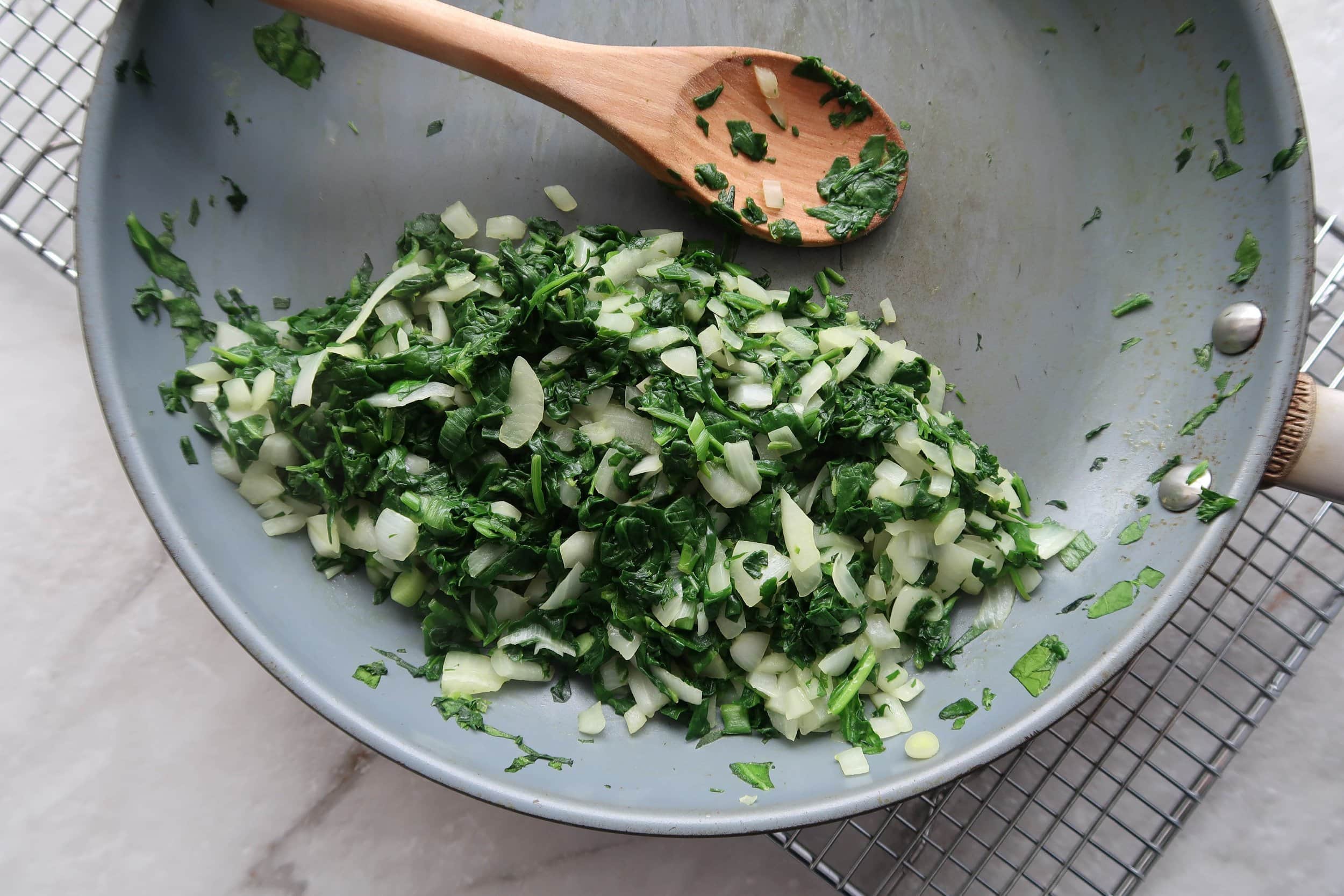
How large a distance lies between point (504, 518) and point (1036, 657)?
1125 mm

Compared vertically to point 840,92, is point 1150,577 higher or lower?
lower

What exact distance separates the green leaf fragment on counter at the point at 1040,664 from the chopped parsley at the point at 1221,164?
1.03 metres

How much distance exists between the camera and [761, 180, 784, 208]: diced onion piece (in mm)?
1885

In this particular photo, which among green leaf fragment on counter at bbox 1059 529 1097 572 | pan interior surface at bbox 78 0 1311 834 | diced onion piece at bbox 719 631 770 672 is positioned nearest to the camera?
pan interior surface at bbox 78 0 1311 834

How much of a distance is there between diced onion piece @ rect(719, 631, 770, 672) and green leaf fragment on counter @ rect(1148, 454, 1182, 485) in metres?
0.90

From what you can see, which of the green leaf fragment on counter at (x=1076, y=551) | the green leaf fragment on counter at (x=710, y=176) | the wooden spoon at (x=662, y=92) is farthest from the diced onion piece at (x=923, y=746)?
the green leaf fragment on counter at (x=710, y=176)

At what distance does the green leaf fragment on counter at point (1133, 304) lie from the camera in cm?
182

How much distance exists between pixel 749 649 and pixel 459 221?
1.15 meters

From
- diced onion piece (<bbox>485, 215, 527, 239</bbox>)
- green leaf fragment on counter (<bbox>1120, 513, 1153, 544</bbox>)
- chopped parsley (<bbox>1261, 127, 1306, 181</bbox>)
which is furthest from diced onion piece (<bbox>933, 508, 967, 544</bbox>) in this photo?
diced onion piece (<bbox>485, 215, 527, 239</bbox>)

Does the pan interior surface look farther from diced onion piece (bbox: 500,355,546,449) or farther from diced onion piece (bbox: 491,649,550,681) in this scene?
diced onion piece (bbox: 500,355,546,449)

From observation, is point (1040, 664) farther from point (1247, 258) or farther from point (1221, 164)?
point (1221, 164)

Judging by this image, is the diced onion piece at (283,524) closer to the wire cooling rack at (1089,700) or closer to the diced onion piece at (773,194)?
the wire cooling rack at (1089,700)

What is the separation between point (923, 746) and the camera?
1.59m

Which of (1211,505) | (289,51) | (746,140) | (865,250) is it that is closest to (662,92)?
(746,140)
